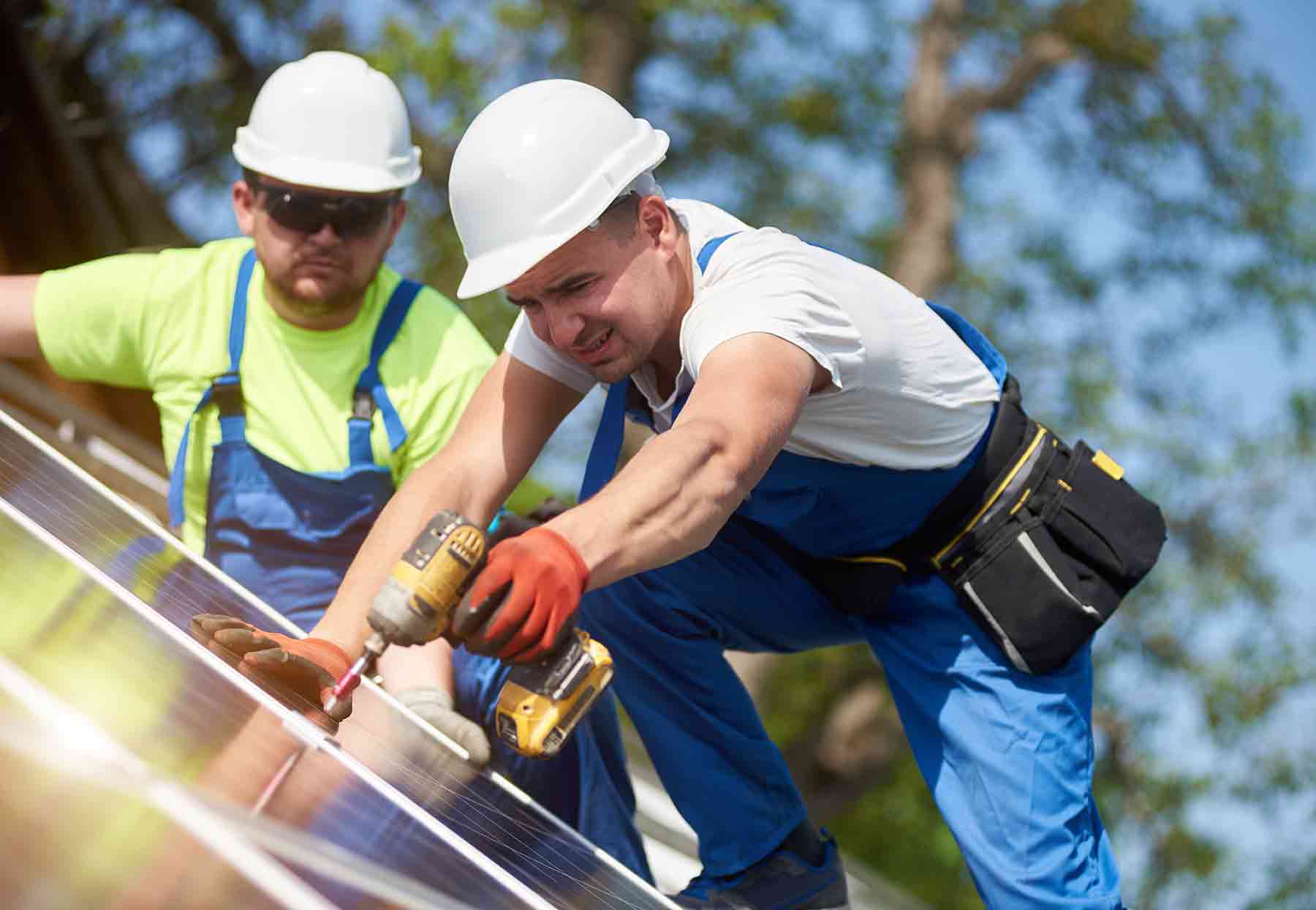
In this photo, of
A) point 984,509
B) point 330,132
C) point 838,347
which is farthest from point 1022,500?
point 330,132

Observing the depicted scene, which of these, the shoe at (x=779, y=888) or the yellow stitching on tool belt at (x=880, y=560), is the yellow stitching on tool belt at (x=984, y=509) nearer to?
the yellow stitching on tool belt at (x=880, y=560)

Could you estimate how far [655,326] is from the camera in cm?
274

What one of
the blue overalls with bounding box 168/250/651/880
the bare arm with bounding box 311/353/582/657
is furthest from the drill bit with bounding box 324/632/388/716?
the blue overalls with bounding box 168/250/651/880

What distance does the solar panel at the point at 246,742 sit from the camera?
1.47 m

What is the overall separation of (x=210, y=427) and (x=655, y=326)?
4.86 ft

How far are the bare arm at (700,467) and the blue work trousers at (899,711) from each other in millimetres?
905

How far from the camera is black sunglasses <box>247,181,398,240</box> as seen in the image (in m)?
3.68

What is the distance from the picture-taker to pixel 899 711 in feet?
11.1

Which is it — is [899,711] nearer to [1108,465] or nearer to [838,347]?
[1108,465]

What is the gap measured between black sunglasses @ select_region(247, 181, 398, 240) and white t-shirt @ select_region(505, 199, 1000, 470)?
2.58 feet

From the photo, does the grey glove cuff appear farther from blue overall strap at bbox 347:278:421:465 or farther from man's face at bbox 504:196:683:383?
man's face at bbox 504:196:683:383

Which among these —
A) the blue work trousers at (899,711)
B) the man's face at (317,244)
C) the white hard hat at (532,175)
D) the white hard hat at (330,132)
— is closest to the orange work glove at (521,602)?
the white hard hat at (532,175)

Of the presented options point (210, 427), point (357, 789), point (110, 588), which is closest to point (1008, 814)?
point (357, 789)

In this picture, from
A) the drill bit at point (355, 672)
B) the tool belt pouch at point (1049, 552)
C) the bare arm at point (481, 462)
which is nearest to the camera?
the drill bit at point (355, 672)
